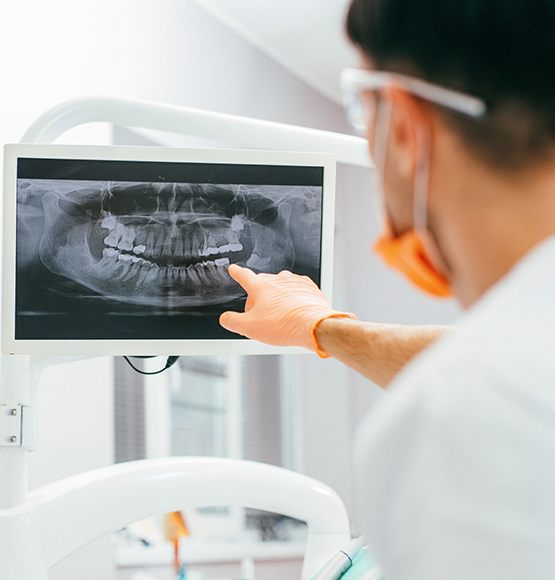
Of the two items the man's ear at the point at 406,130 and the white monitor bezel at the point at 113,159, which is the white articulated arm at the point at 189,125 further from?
the man's ear at the point at 406,130

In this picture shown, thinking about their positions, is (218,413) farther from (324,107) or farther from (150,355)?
(150,355)

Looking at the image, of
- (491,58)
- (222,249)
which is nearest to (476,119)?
(491,58)

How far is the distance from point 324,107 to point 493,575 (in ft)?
12.3

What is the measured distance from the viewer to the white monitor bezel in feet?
5.41

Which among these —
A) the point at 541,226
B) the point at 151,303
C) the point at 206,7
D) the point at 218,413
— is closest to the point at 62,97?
the point at 206,7

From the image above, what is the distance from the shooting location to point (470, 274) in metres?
0.87

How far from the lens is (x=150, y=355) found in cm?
169

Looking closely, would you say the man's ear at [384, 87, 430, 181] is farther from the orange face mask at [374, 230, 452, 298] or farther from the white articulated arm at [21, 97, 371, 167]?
the white articulated arm at [21, 97, 371, 167]

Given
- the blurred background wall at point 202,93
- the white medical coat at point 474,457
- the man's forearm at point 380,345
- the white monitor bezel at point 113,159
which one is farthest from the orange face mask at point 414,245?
the blurred background wall at point 202,93

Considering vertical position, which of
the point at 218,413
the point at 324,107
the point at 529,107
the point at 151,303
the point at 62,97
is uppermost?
the point at 324,107

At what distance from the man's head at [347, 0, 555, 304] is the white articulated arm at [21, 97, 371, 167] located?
2.81 ft

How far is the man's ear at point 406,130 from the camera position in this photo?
868mm

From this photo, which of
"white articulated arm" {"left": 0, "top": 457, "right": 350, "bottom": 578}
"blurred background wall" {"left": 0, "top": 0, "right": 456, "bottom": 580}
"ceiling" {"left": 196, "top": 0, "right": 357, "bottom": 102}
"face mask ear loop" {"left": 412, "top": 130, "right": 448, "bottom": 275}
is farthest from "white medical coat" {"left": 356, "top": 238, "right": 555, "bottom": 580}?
"ceiling" {"left": 196, "top": 0, "right": 357, "bottom": 102}

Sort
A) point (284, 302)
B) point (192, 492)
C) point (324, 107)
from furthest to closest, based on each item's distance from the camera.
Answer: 1. point (324, 107)
2. point (192, 492)
3. point (284, 302)
